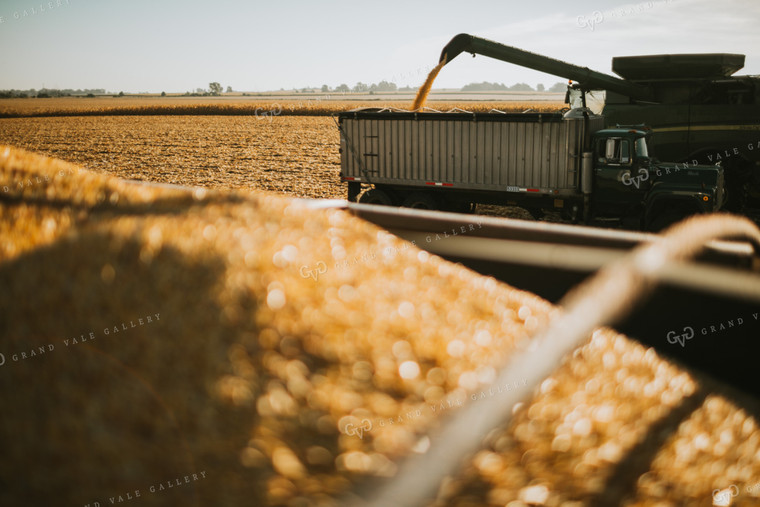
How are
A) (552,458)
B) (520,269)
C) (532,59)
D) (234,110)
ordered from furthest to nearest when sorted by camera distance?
1. (234,110)
2. (532,59)
3. (520,269)
4. (552,458)

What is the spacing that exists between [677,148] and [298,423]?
10.9 m

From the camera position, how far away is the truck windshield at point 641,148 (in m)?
7.91

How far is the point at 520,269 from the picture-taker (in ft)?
7.83

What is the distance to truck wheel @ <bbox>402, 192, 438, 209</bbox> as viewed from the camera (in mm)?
9520

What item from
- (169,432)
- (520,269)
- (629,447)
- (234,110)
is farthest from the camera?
Answer: (234,110)

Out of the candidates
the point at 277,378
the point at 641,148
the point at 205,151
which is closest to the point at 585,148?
the point at 641,148

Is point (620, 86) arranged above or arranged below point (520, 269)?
above

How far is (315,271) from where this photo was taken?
74.5 inches

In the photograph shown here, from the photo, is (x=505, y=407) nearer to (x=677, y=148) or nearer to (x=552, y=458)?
(x=552, y=458)

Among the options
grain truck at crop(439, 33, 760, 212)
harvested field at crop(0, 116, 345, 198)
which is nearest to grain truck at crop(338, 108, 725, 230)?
grain truck at crop(439, 33, 760, 212)

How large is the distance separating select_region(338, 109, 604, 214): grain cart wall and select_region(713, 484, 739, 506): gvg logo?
22.8 feet

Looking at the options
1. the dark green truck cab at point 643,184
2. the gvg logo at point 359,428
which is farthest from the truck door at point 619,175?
the gvg logo at point 359,428

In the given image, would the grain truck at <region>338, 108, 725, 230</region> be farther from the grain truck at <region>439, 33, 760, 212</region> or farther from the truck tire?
the grain truck at <region>439, 33, 760, 212</region>

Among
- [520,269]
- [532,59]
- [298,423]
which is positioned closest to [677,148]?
[532,59]
